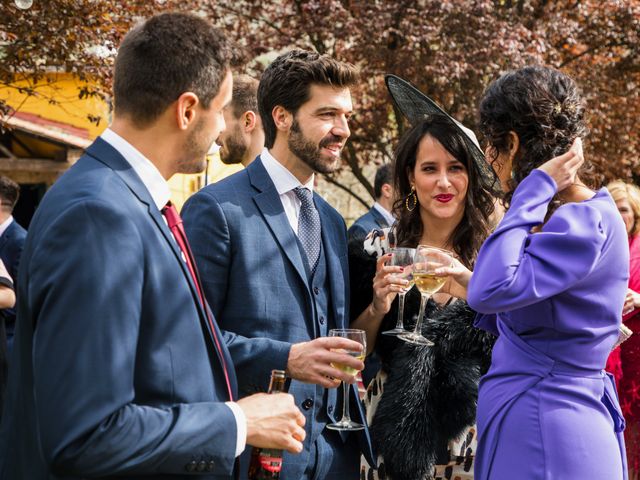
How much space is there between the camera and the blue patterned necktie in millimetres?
3289

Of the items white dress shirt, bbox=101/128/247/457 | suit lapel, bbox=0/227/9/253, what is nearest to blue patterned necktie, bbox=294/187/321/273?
white dress shirt, bbox=101/128/247/457

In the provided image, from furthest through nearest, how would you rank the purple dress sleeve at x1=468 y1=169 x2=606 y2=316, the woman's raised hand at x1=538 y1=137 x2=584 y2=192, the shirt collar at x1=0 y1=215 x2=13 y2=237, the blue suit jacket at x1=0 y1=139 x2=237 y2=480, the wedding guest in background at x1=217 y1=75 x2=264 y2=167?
the shirt collar at x1=0 y1=215 x2=13 y2=237 < the wedding guest in background at x1=217 y1=75 x2=264 y2=167 < the woman's raised hand at x1=538 y1=137 x2=584 y2=192 < the purple dress sleeve at x1=468 y1=169 x2=606 y2=316 < the blue suit jacket at x1=0 y1=139 x2=237 y2=480

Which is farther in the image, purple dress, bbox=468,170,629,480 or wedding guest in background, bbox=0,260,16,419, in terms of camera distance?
wedding guest in background, bbox=0,260,16,419

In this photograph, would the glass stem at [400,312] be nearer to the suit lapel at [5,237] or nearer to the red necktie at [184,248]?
the red necktie at [184,248]

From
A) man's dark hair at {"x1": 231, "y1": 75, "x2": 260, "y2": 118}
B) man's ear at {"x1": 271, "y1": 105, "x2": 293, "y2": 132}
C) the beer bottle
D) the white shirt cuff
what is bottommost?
the beer bottle

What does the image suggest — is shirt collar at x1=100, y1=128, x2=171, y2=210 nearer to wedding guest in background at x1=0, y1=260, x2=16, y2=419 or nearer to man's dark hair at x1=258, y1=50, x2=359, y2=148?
man's dark hair at x1=258, y1=50, x2=359, y2=148

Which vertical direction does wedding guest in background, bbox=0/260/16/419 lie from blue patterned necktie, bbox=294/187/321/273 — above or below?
below

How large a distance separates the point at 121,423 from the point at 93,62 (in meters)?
6.16

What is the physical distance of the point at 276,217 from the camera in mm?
3168

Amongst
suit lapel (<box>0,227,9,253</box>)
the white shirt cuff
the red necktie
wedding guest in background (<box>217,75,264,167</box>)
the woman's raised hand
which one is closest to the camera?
the white shirt cuff

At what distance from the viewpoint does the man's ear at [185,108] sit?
2076 mm

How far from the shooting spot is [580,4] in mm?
11211

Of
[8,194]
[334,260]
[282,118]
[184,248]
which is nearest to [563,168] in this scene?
[334,260]

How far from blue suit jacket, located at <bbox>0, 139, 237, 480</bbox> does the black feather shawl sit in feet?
4.99
